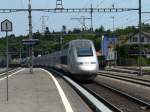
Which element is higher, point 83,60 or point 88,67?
point 83,60

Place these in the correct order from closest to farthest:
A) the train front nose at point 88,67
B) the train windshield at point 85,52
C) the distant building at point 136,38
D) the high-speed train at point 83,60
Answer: the train front nose at point 88,67, the high-speed train at point 83,60, the train windshield at point 85,52, the distant building at point 136,38

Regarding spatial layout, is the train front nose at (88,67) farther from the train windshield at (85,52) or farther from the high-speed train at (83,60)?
the train windshield at (85,52)

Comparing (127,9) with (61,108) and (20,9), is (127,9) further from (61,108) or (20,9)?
(61,108)

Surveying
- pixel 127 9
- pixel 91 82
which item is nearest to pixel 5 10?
pixel 127 9

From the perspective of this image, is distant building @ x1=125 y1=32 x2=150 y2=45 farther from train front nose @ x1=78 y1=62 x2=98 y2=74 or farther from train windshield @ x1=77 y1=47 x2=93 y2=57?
train front nose @ x1=78 y1=62 x2=98 y2=74

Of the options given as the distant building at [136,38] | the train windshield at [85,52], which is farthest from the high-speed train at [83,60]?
the distant building at [136,38]

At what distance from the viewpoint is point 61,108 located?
1809 centimetres

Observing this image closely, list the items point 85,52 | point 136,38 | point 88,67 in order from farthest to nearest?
point 136,38 → point 85,52 → point 88,67

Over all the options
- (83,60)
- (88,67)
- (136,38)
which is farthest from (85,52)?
(136,38)

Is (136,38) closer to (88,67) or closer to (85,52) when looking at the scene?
(85,52)

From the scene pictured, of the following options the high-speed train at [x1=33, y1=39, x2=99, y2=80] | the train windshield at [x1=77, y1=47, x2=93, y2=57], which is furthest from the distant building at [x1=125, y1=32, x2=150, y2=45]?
the train windshield at [x1=77, y1=47, x2=93, y2=57]

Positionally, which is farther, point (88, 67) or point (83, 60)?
point (83, 60)

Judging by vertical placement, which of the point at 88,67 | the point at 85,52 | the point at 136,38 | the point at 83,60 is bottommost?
the point at 88,67

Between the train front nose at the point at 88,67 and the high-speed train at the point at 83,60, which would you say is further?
the high-speed train at the point at 83,60
